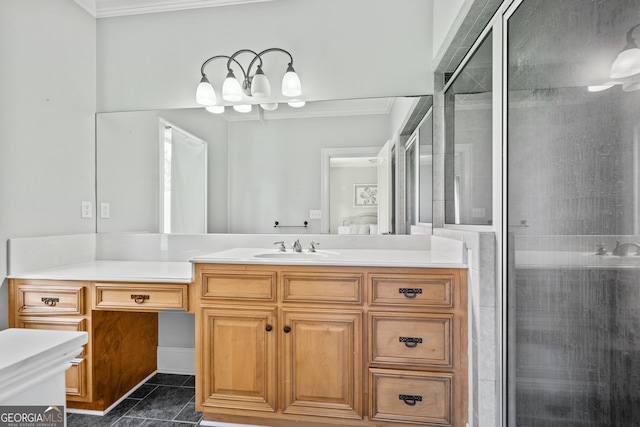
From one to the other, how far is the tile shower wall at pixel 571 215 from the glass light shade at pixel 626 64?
2 cm

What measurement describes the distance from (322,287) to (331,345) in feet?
0.95

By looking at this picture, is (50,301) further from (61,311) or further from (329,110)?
(329,110)

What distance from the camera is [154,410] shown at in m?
1.94

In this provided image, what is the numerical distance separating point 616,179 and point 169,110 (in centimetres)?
252

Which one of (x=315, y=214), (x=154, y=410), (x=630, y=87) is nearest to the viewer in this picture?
(x=630, y=87)

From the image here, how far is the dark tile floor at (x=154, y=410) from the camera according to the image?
1.82 meters

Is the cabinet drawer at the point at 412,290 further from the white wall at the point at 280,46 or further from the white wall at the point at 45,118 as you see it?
the white wall at the point at 45,118

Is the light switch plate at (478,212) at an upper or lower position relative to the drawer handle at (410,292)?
upper

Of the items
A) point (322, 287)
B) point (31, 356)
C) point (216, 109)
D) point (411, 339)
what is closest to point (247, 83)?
point (216, 109)

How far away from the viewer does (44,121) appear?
204 cm

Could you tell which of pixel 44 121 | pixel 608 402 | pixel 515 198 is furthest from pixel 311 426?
pixel 44 121

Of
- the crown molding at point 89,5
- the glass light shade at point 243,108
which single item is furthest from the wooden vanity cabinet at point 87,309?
the crown molding at point 89,5

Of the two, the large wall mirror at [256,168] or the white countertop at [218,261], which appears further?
the large wall mirror at [256,168]

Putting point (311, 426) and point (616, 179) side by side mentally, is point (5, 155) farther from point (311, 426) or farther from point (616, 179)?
point (616, 179)
